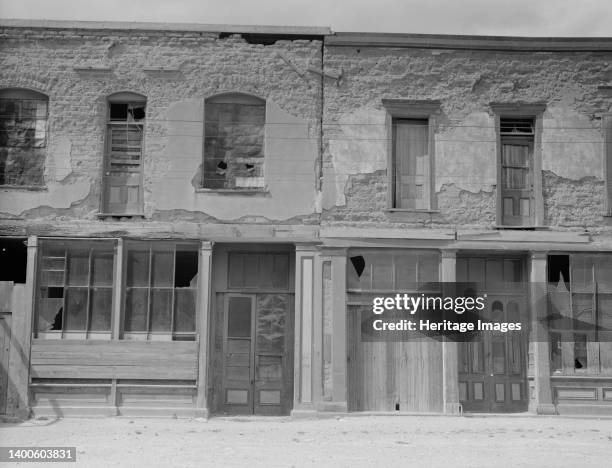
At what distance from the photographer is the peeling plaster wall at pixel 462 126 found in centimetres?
1442

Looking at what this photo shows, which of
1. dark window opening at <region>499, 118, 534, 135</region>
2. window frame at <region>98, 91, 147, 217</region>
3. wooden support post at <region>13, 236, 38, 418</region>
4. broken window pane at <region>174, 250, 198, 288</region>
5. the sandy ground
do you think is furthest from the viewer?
dark window opening at <region>499, 118, 534, 135</region>

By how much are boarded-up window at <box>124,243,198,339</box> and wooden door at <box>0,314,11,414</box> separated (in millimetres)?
2022

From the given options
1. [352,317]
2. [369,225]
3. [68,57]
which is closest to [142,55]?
[68,57]

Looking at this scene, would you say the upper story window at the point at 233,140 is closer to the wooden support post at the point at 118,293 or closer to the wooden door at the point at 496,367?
the wooden support post at the point at 118,293

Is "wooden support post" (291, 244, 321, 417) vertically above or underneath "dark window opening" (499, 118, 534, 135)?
underneath

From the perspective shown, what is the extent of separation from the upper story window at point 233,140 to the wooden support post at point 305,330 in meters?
1.73

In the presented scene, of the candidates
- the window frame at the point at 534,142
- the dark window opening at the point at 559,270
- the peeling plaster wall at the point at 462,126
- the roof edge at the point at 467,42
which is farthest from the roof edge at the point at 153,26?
the dark window opening at the point at 559,270

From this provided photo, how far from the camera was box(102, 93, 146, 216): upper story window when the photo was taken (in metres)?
14.5

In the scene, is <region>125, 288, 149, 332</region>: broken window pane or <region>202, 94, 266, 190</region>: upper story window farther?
<region>202, 94, 266, 190</region>: upper story window

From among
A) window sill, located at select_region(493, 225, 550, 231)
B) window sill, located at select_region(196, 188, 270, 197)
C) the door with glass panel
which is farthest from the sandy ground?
window sill, located at select_region(196, 188, 270, 197)

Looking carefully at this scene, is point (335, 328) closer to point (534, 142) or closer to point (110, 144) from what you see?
point (534, 142)

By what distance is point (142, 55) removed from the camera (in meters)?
14.5

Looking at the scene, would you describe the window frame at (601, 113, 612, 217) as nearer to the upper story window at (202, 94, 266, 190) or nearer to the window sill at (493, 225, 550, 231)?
the window sill at (493, 225, 550, 231)

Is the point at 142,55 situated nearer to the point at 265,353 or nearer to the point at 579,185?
the point at 265,353
